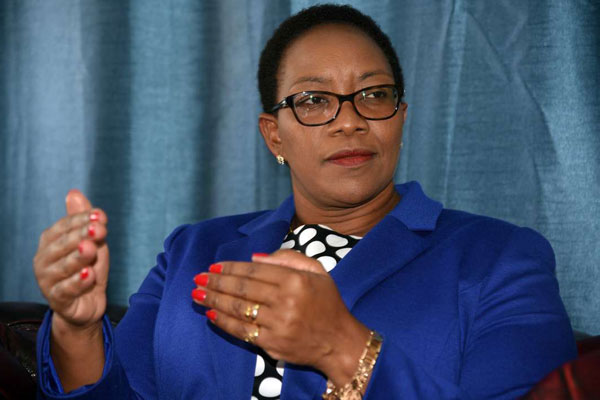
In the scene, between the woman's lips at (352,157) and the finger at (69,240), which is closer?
the finger at (69,240)

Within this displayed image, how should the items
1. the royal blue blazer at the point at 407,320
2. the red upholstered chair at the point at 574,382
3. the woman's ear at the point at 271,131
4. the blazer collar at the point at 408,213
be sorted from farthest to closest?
the woman's ear at the point at 271,131 < the blazer collar at the point at 408,213 < the royal blue blazer at the point at 407,320 < the red upholstered chair at the point at 574,382

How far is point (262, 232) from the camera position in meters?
1.43

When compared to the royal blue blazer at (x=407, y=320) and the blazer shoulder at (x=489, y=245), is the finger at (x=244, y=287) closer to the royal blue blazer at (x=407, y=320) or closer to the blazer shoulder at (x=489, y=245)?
the royal blue blazer at (x=407, y=320)

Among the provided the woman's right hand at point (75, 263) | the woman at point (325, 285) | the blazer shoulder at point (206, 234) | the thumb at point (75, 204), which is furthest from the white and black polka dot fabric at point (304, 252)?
the thumb at point (75, 204)

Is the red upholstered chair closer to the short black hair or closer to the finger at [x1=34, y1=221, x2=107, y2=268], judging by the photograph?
the finger at [x1=34, y1=221, x2=107, y2=268]

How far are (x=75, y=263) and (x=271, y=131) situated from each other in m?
0.72

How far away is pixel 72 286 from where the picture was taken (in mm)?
962

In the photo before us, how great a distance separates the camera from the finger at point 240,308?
0.93m

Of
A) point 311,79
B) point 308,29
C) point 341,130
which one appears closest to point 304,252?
point 341,130

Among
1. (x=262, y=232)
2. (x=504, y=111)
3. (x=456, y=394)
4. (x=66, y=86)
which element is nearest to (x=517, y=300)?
(x=456, y=394)

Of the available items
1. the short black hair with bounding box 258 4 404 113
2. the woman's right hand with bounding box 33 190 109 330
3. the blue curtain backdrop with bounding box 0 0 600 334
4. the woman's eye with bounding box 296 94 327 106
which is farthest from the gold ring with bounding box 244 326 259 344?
the blue curtain backdrop with bounding box 0 0 600 334

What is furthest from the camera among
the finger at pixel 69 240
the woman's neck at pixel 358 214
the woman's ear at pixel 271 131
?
the woman's ear at pixel 271 131

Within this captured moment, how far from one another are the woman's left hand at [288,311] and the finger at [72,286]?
170mm

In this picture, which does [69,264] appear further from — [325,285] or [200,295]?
[325,285]
